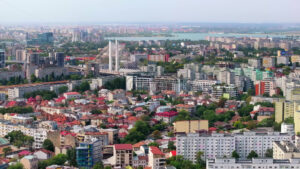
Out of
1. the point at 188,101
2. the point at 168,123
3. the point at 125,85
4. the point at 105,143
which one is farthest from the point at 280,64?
the point at 105,143

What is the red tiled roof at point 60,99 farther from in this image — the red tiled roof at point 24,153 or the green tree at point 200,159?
the green tree at point 200,159

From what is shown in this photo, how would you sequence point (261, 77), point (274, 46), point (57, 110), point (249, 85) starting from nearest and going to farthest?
point (57, 110)
point (249, 85)
point (261, 77)
point (274, 46)

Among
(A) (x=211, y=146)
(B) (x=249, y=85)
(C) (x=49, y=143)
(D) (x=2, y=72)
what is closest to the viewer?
(A) (x=211, y=146)

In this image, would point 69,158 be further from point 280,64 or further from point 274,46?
point 274,46

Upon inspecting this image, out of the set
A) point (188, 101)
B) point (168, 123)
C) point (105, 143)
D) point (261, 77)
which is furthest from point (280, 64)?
point (105, 143)

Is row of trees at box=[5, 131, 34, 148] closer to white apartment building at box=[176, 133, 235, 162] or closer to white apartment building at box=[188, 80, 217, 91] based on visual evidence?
white apartment building at box=[176, 133, 235, 162]

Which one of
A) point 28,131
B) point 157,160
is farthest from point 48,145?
point 157,160

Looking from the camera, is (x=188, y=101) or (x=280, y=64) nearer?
(x=188, y=101)

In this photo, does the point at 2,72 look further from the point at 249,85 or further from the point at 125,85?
the point at 249,85

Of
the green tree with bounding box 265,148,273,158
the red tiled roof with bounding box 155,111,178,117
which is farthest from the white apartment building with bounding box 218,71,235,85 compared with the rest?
the green tree with bounding box 265,148,273,158
